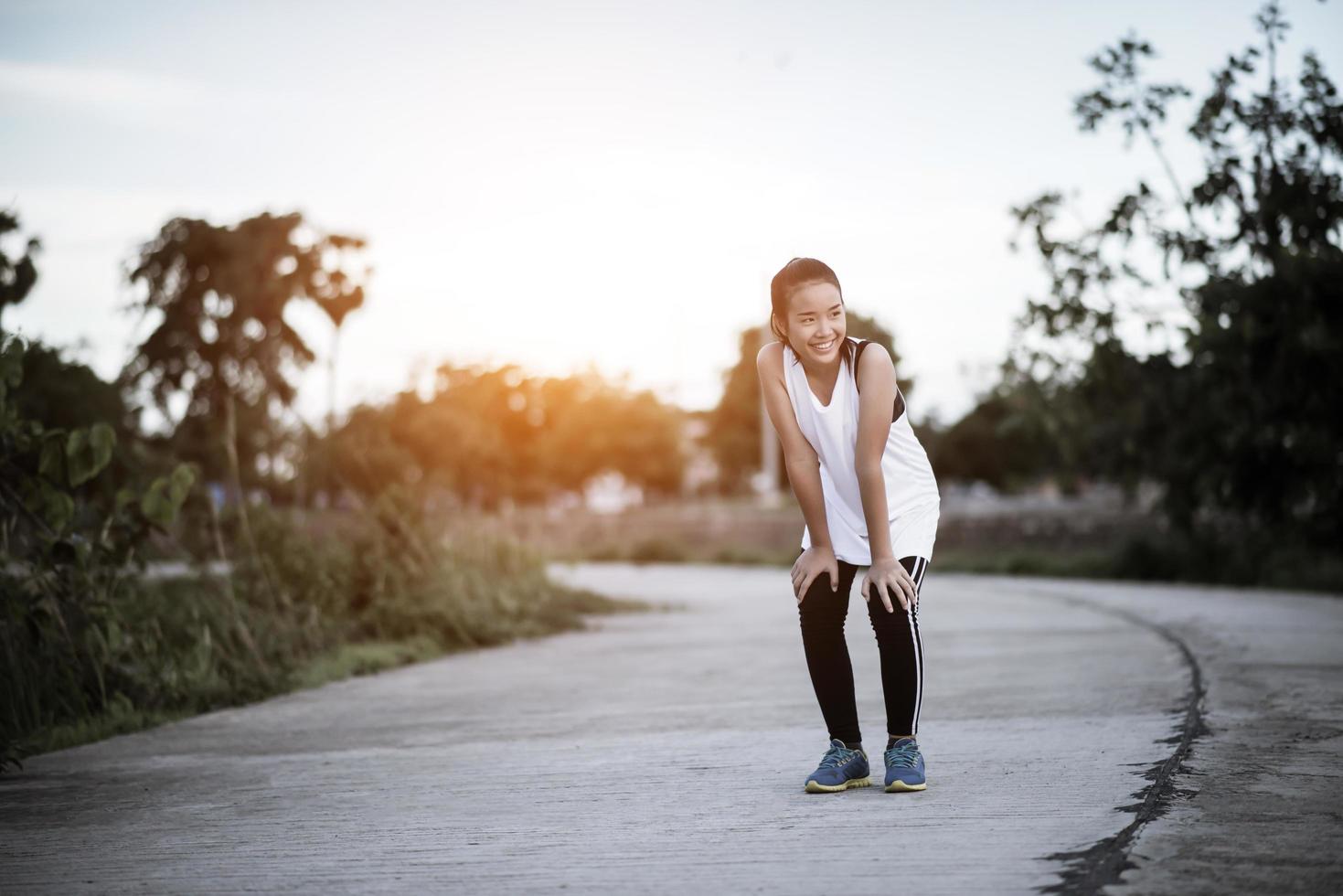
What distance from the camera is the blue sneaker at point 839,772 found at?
439 centimetres

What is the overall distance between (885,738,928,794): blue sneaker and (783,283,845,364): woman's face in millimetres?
1206

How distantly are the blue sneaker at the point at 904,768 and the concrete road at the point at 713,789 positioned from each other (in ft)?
0.18

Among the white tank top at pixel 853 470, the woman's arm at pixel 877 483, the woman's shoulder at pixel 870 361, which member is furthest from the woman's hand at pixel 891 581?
the woman's shoulder at pixel 870 361

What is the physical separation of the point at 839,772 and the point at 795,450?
1003mm

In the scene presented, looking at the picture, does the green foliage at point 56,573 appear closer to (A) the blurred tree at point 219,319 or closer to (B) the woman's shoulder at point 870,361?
(B) the woman's shoulder at point 870,361

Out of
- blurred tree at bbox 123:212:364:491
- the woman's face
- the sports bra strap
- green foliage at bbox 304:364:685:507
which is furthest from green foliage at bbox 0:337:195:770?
green foliage at bbox 304:364:685:507

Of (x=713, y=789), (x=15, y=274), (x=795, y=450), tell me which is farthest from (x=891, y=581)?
(x=15, y=274)

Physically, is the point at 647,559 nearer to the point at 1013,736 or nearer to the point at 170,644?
the point at 170,644

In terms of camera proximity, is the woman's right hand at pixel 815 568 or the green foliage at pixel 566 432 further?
the green foliage at pixel 566 432

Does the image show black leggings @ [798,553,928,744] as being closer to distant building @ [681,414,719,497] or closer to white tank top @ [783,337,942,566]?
white tank top @ [783,337,942,566]

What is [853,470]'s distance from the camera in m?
4.46

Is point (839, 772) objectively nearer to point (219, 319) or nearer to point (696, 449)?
point (219, 319)

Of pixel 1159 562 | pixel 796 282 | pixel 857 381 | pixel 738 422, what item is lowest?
pixel 1159 562

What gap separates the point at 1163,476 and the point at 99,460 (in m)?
14.7
